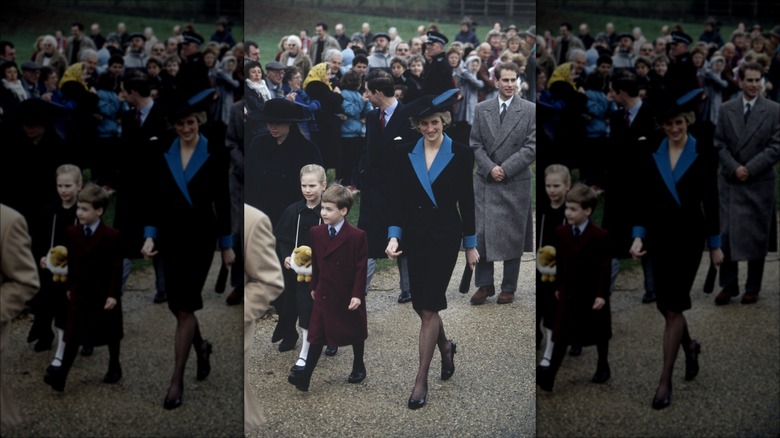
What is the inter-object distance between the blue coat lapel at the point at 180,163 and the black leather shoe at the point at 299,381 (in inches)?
55.8

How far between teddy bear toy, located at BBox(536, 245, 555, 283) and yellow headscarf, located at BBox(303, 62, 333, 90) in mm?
1786

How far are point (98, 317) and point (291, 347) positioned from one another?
1502mm

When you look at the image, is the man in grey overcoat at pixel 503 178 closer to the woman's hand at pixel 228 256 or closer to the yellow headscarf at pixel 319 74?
the yellow headscarf at pixel 319 74

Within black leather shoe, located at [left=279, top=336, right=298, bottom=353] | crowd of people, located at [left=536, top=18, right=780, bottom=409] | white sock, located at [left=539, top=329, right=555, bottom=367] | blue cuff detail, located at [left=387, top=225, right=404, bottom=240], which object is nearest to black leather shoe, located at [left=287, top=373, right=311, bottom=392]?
black leather shoe, located at [left=279, top=336, right=298, bottom=353]

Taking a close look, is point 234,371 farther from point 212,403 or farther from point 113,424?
point 113,424

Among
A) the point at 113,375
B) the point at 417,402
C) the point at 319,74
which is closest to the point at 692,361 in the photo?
the point at 417,402

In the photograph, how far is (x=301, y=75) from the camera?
5707 mm

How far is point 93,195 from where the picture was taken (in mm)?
6242

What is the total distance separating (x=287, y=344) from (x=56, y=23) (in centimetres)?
277

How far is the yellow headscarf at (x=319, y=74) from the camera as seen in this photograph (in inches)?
225

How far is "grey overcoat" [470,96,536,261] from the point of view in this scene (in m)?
5.89

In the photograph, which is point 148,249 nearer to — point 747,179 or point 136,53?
point 136,53

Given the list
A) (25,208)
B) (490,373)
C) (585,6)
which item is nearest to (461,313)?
(490,373)

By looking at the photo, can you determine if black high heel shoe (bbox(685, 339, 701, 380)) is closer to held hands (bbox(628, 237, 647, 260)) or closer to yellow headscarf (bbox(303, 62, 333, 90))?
held hands (bbox(628, 237, 647, 260))
